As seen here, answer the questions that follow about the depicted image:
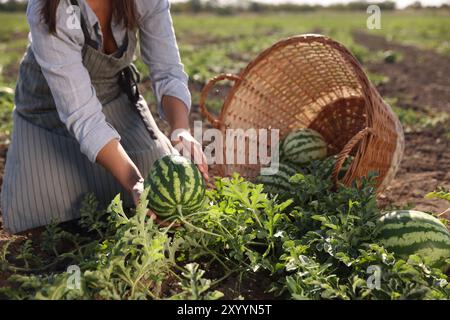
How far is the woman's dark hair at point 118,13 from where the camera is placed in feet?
9.40

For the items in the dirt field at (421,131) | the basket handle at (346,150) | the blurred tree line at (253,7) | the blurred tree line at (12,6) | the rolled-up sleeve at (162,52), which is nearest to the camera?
the basket handle at (346,150)

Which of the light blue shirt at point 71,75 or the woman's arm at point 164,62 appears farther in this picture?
the woman's arm at point 164,62

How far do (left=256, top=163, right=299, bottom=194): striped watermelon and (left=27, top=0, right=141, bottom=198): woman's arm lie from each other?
884 mm

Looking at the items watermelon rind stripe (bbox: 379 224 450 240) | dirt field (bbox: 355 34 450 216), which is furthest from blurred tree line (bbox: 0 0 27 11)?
watermelon rind stripe (bbox: 379 224 450 240)

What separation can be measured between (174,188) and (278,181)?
38.1 inches

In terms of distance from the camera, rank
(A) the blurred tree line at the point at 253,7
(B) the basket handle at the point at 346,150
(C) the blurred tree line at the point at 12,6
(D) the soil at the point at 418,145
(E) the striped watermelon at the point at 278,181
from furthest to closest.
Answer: (A) the blurred tree line at the point at 253,7 < (C) the blurred tree line at the point at 12,6 < (D) the soil at the point at 418,145 < (E) the striped watermelon at the point at 278,181 < (B) the basket handle at the point at 346,150

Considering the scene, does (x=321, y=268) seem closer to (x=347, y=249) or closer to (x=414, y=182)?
(x=347, y=249)

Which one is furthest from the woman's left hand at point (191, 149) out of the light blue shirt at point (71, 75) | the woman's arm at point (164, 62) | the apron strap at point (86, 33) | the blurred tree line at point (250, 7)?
the blurred tree line at point (250, 7)

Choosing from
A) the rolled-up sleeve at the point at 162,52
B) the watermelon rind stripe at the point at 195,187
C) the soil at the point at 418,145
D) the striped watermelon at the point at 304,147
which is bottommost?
the soil at the point at 418,145

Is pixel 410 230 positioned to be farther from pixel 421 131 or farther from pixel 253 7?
pixel 253 7

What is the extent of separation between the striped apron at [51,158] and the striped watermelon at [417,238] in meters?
1.63

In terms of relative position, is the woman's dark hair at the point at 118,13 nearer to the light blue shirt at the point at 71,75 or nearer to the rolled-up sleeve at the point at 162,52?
the light blue shirt at the point at 71,75

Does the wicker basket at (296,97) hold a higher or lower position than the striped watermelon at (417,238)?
higher

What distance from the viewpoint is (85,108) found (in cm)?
299
